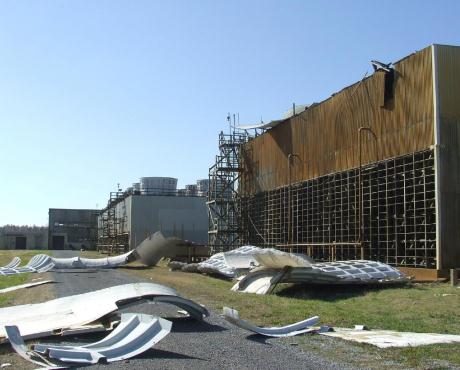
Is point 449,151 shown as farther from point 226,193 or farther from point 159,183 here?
point 159,183

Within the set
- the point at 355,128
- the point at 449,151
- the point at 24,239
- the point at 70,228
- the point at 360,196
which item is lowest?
the point at 24,239

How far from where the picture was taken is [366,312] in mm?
14609

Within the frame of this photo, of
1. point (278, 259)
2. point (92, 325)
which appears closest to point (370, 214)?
point (278, 259)

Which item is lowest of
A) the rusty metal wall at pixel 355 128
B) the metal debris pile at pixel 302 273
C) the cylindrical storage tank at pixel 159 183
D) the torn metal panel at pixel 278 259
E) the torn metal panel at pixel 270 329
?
the torn metal panel at pixel 270 329

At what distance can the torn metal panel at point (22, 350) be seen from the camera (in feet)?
25.1

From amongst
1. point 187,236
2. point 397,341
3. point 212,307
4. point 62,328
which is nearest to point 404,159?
point 212,307

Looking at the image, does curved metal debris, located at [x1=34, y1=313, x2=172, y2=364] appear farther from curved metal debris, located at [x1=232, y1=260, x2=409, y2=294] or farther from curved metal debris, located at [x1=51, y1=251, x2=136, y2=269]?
curved metal debris, located at [x1=51, y1=251, x2=136, y2=269]

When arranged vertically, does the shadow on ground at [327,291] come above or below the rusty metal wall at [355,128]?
below

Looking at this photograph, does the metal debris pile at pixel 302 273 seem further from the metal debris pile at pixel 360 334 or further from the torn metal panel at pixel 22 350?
the torn metal panel at pixel 22 350

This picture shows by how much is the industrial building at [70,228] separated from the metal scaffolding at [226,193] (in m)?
64.0

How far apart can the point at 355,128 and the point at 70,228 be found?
89128mm

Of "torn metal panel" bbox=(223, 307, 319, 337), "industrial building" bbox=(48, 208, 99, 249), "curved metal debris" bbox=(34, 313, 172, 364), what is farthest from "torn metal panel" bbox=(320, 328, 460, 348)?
A: "industrial building" bbox=(48, 208, 99, 249)

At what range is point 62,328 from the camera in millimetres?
9914

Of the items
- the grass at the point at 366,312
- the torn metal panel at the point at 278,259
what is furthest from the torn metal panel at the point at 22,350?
the torn metal panel at the point at 278,259
